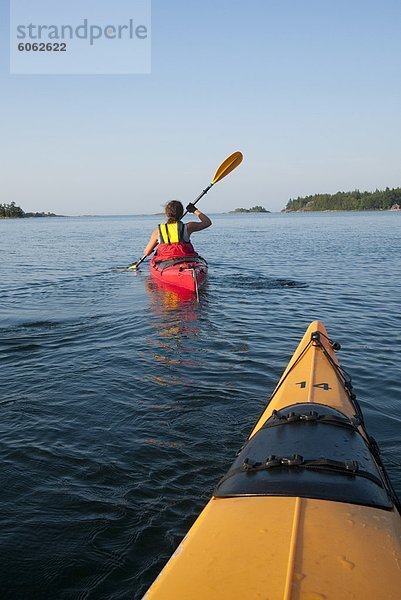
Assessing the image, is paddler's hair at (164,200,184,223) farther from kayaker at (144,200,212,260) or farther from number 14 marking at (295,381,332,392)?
number 14 marking at (295,381,332,392)

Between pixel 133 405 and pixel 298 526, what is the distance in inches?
128

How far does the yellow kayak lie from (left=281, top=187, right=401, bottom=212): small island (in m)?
132

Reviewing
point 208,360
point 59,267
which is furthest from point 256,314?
point 59,267

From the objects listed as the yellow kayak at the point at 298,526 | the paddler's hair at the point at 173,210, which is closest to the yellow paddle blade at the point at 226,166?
the paddler's hair at the point at 173,210

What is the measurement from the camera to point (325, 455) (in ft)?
9.63

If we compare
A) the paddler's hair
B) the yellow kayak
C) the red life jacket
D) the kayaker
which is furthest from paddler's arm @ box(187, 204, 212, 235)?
the yellow kayak

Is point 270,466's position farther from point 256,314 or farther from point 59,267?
point 59,267

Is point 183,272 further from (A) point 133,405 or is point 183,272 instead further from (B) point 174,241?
(A) point 133,405

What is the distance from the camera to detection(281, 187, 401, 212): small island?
12469 centimetres

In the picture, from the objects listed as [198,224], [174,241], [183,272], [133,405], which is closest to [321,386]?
[133,405]

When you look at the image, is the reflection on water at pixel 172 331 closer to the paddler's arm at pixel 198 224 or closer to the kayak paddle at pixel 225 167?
the paddler's arm at pixel 198 224

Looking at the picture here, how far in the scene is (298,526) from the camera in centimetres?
225

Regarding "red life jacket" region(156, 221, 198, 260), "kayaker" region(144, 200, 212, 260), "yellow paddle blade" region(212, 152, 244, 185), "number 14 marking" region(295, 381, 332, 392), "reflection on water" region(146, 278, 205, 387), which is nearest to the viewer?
"number 14 marking" region(295, 381, 332, 392)

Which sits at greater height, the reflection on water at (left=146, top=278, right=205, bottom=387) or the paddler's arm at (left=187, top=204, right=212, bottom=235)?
the paddler's arm at (left=187, top=204, right=212, bottom=235)
